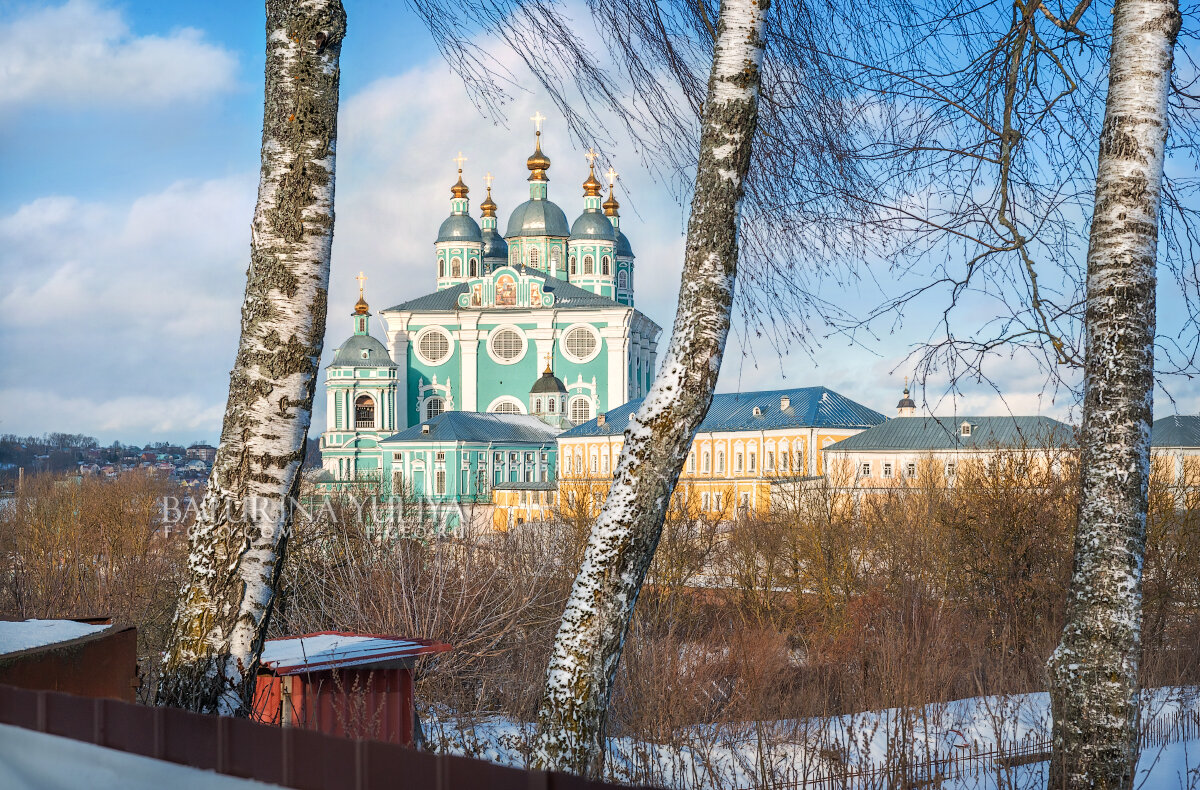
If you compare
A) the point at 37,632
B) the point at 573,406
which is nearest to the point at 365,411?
the point at 573,406

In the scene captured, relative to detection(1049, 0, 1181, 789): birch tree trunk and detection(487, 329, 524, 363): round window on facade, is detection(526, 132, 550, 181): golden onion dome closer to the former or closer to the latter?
detection(487, 329, 524, 363): round window on facade

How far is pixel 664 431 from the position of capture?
459 cm

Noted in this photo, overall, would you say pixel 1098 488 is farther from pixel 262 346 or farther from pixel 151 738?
pixel 151 738

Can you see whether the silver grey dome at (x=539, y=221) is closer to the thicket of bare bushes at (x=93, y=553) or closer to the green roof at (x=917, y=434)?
the green roof at (x=917, y=434)

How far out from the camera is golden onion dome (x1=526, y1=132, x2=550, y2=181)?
8462 centimetres

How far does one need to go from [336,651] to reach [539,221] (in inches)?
3066

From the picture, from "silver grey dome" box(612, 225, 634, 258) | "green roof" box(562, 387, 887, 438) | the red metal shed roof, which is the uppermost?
"silver grey dome" box(612, 225, 634, 258)

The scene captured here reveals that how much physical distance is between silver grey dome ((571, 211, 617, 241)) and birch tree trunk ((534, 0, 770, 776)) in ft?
259

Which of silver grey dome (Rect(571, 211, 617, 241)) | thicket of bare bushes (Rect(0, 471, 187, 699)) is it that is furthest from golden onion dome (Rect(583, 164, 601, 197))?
thicket of bare bushes (Rect(0, 471, 187, 699))

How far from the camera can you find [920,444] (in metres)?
48.2

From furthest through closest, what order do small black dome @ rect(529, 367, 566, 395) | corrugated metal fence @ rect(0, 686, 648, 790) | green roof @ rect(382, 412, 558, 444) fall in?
small black dome @ rect(529, 367, 566, 395) < green roof @ rect(382, 412, 558, 444) < corrugated metal fence @ rect(0, 686, 648, 790)

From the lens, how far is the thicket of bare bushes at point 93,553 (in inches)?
880

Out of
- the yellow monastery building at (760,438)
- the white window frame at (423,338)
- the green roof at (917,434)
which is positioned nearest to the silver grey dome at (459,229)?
the white window frame at (423,338)

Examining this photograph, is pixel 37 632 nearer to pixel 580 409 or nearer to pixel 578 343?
pixel 580 409
